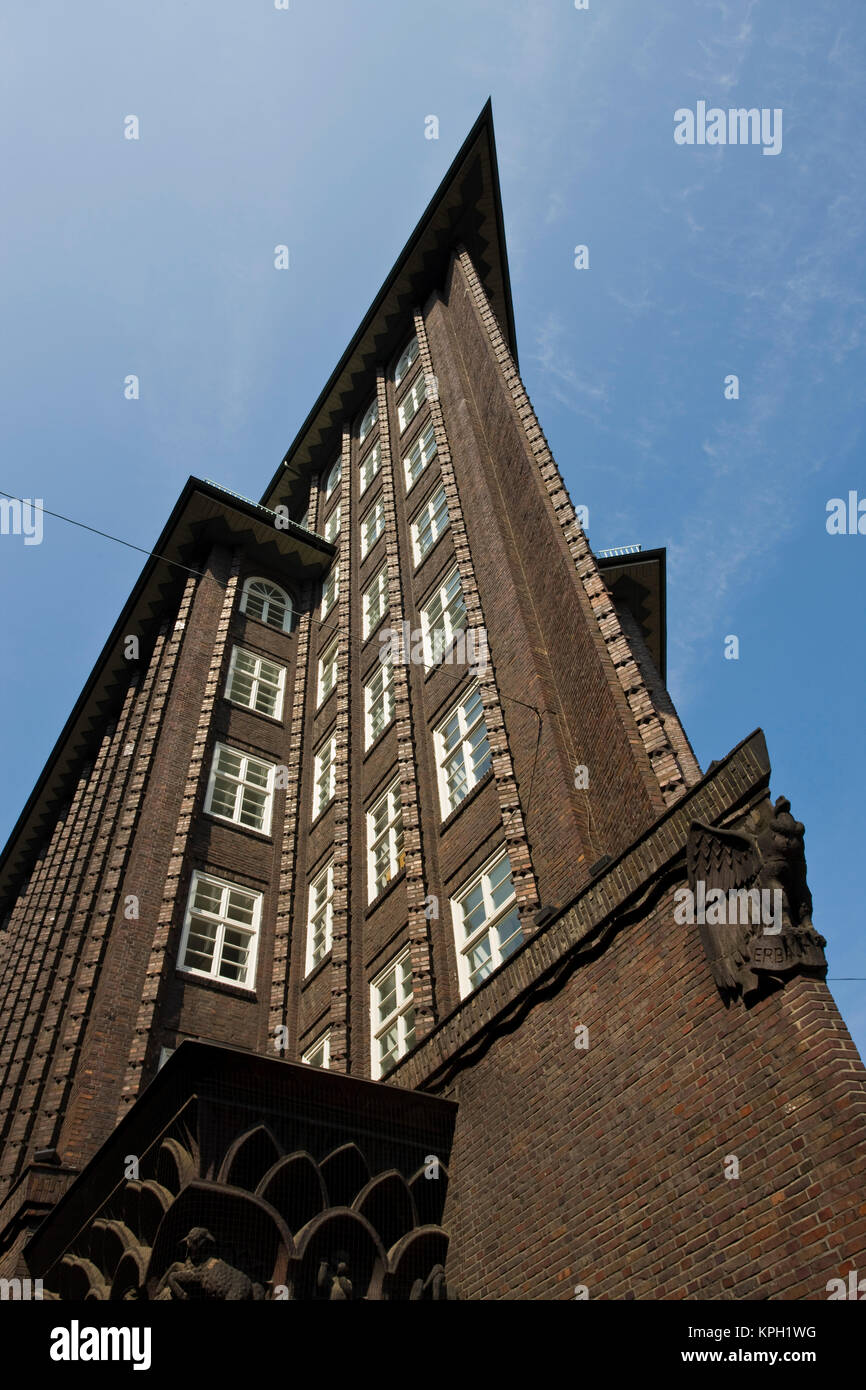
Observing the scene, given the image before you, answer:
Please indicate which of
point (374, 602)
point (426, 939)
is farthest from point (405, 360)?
point (426, 939)

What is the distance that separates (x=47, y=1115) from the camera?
1733 centimetres

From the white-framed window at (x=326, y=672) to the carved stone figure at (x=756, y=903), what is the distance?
802 inches

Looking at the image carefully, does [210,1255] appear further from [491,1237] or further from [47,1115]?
[47,1115]

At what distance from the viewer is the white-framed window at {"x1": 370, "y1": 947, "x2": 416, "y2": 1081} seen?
16578 mm

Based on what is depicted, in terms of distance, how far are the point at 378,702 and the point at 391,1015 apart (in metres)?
9.46

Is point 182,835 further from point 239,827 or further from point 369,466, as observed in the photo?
point 369,466

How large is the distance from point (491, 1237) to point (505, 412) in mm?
17171

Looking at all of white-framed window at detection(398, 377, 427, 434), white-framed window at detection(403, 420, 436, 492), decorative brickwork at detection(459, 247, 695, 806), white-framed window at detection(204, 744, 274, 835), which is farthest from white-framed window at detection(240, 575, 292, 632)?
decorative brickwork at detection(459, 247, 695, 806)

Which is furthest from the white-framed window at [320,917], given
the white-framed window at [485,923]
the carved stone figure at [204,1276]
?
the carved stone figure at [204,1276]

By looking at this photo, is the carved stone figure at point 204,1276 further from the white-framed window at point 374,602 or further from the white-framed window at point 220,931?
the white-framed window at point 374,602

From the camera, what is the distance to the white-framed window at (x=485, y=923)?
15.1m

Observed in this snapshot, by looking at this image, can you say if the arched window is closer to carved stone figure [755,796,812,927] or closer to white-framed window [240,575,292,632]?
white-framed window [240,575,292,632]
